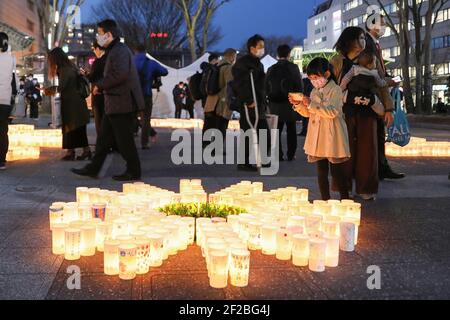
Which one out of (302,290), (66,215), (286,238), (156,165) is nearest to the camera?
(302,290)

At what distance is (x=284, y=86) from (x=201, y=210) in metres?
4.96

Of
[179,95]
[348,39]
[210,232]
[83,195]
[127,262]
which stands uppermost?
[179,95]

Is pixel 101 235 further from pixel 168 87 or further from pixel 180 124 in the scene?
pixel 168 87

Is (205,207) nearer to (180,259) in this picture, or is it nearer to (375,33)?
(180,259)

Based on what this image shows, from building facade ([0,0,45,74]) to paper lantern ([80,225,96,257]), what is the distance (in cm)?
2732

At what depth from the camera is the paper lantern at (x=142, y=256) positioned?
3.61 m

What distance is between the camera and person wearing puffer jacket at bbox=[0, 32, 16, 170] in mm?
8039

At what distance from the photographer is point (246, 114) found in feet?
26.8

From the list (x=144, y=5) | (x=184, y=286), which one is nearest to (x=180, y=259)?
(x=184, y=286)

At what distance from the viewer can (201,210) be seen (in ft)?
16.1

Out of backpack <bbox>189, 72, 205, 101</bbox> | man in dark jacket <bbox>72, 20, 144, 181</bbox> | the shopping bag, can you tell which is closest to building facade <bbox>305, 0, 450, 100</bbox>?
backpack <bbox>189, 72, 205, 101</bbox>

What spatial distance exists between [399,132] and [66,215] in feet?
17.3

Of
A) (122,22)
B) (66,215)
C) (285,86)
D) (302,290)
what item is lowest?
(302,290)

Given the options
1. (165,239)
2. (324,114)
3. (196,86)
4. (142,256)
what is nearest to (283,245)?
(165,239)
